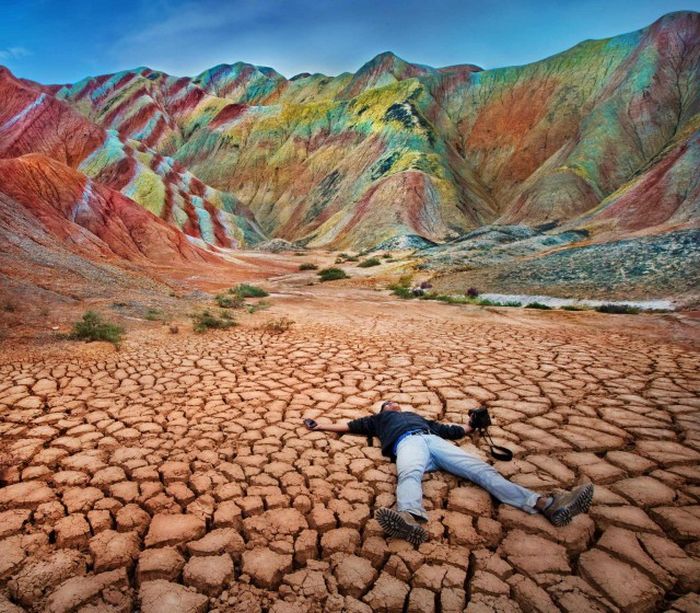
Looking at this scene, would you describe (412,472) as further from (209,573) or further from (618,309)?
(618,309)

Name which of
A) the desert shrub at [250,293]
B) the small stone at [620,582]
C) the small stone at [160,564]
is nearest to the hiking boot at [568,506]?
the small stone at [620,582]

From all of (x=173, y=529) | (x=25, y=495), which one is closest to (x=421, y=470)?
(x=173, y=529)

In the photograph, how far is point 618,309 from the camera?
9023 millimetres

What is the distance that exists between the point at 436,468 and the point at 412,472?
0.31 m

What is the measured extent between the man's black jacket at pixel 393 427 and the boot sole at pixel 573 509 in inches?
37.1

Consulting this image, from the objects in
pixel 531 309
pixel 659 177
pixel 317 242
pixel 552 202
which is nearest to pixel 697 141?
pixel 659 177

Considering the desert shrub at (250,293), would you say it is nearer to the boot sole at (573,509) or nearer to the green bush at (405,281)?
the green bush at (405,281)

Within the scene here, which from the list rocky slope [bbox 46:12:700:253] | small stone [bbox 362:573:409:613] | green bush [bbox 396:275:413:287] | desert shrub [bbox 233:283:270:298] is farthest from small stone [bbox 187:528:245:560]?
rocky slope [bbox 46:12:700:253]

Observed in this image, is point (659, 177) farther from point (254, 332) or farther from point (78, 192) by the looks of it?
point (78, 192)

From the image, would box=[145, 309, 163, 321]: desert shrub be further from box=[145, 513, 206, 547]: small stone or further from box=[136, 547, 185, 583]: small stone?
box=[136, 547, 185, 583]: small stone

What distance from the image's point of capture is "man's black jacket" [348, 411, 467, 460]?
9.23ft

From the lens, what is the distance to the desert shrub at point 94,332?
533 cm

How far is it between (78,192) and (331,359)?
18.0 m

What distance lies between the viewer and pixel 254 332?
6.68m
